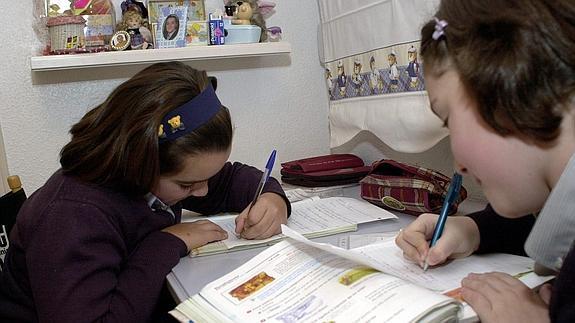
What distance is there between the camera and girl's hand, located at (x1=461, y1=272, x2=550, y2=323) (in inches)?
28.7

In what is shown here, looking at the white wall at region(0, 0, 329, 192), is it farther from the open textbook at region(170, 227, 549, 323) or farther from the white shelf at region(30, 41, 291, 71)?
the open textbook at region(170, 227, 549, 323)

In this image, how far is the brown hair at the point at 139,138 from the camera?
108 centimetres

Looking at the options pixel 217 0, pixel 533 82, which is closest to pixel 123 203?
pixel 533 82

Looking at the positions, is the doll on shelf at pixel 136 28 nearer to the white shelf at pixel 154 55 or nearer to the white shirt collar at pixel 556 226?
the white shelf at pixel 154 55

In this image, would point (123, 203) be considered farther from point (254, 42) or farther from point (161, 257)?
point (254, 42)

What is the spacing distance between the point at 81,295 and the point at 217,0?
3.82ft

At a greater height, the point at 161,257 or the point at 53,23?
the point at 53,23

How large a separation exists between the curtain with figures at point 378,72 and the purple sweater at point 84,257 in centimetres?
65

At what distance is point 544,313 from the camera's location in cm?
73

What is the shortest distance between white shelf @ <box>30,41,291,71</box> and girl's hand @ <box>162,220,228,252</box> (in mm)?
618

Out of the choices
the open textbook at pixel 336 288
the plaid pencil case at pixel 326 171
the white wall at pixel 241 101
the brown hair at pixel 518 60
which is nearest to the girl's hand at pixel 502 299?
the open textbook at pixel 336 288

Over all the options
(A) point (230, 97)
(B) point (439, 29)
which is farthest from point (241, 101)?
(B) point (439, 29)

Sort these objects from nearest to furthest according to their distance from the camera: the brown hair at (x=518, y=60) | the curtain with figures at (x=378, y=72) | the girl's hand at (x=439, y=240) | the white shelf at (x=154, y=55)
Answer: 1. the brown hair at (x=518, y=60)
2. the girl's hand at (x=439, y=240)
3. the curtain with figures at (x=378, y=72)
4. the white shelf at (x=154, y=55)

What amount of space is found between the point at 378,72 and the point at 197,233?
70 centimetres
